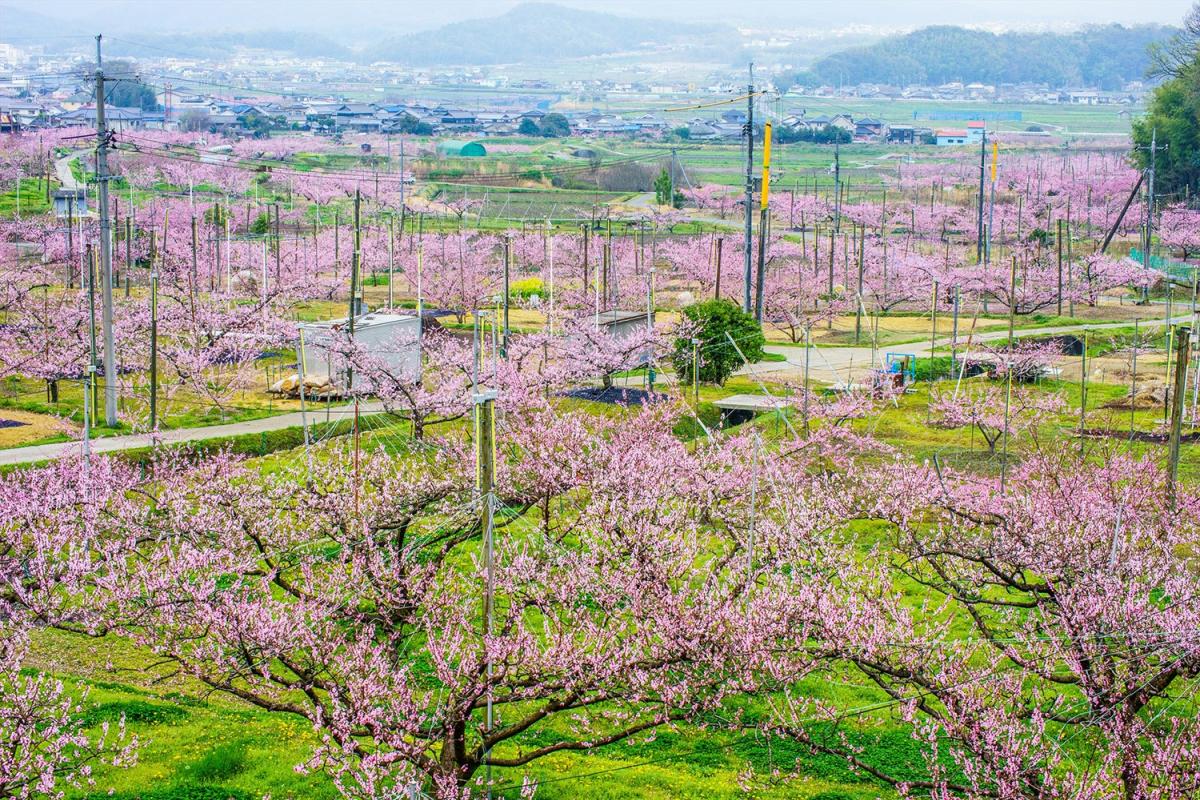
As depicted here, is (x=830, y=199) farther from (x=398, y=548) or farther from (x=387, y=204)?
(x=398, y=548)

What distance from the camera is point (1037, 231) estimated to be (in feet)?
200

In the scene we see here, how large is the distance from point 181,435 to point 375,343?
5781 mm

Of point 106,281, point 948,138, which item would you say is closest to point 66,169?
point 106,281

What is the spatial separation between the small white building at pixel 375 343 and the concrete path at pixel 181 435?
39.4 inches

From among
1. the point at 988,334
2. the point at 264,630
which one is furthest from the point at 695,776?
the point at 988,334

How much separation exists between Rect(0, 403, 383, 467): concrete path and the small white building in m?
1.00

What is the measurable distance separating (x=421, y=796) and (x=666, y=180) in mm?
73633

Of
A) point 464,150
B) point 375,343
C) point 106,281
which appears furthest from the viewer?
point 464,150

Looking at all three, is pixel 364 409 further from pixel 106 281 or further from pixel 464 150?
pixel 464 150

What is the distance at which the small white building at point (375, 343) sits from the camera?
29328mm

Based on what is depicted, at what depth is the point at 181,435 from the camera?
86.4 ft

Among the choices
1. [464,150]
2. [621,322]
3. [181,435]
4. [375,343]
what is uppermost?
[464,150]

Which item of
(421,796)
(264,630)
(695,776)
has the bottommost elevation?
(695,776)

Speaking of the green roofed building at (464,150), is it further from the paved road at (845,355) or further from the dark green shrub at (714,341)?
the dark green shrub at (714,341)
